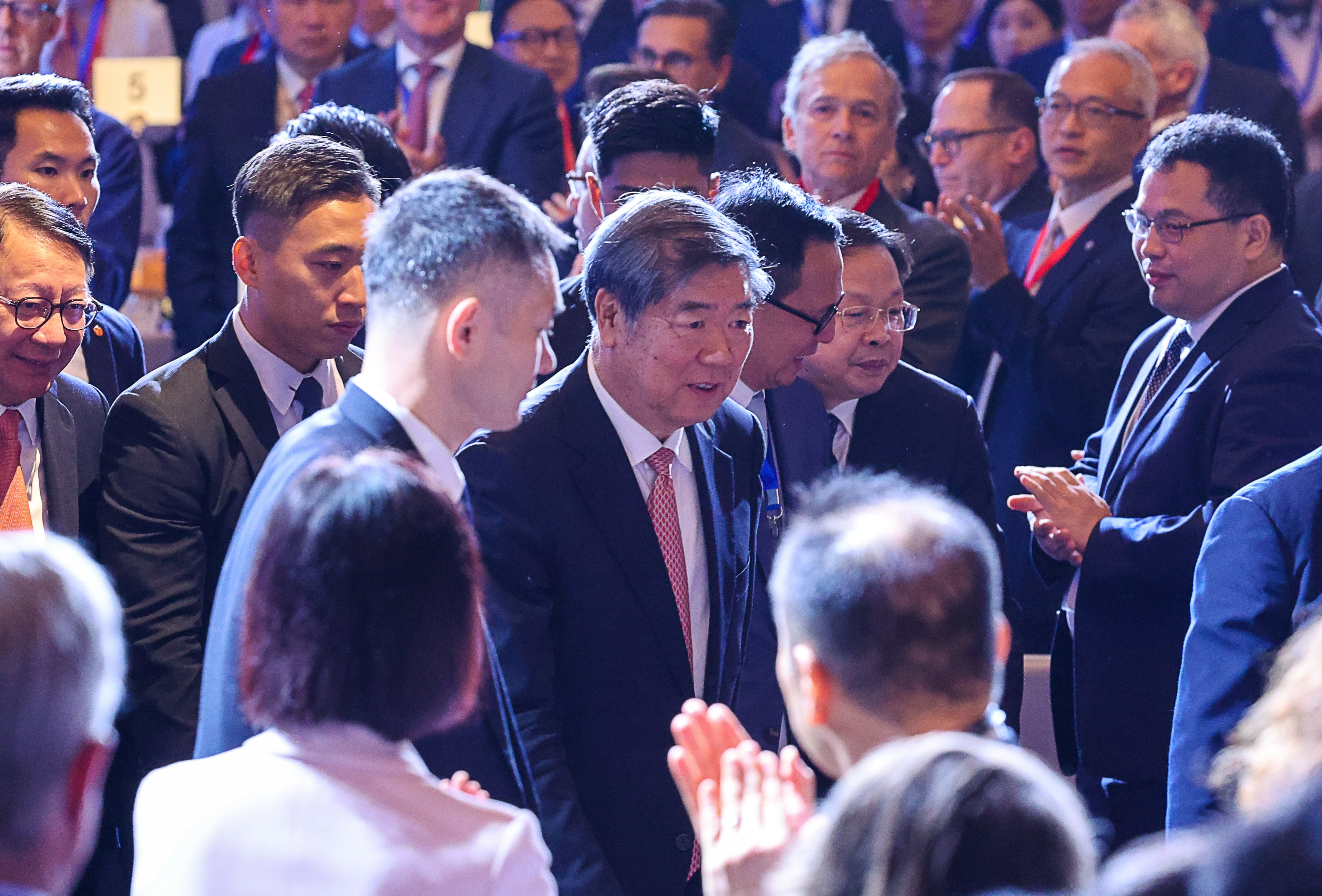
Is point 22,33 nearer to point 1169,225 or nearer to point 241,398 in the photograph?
point 241,398

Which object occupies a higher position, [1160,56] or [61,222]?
[1160,56]

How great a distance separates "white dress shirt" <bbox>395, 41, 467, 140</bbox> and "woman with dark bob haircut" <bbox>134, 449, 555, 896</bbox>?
375 centimetres

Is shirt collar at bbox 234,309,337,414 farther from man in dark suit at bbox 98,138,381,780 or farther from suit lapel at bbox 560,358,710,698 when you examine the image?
suit lapel at bbox 560,358,710,698

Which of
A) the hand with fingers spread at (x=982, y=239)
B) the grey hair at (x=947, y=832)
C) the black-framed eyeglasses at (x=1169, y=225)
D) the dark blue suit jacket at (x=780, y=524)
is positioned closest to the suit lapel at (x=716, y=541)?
the dark blue suit jacket at (x=780, y=524)

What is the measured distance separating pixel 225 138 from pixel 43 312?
7.71 feet

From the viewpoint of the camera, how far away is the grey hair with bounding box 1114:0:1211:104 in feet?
17.7

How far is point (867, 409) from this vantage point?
11.0ft

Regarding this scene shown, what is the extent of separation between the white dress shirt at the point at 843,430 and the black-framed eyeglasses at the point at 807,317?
258 mm

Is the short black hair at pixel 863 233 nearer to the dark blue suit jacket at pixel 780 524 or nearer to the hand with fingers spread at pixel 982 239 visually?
the dark blue suit jacket at pixel 780 524

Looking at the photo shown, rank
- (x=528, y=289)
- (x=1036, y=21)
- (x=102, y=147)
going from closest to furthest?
(x=528, y=289) → (x=102, y=147) → (x=1036, y=21)

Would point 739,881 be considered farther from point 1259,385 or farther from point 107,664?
point 1259,385

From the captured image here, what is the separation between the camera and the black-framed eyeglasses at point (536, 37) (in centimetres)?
572

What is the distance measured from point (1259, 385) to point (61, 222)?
7.77 ft

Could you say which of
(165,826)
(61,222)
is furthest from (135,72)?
(165,826)
